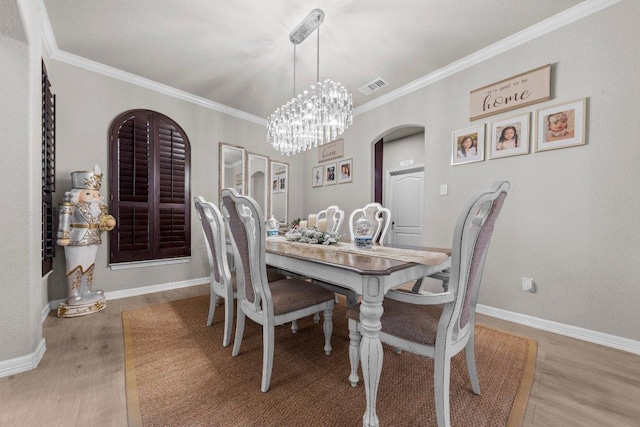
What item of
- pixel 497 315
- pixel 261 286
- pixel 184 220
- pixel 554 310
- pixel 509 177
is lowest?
pixel 497 315

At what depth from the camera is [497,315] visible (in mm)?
2473

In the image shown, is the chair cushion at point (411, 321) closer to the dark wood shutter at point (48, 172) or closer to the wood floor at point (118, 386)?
the wood floor at point (118, 386)

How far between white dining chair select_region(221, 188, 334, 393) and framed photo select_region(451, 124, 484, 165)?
2.12 metres

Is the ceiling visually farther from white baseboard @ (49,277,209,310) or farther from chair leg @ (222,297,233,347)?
white baseboard @ (49,277,209,310)

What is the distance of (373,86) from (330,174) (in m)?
1.52

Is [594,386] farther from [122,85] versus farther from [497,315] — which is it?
[122,85]

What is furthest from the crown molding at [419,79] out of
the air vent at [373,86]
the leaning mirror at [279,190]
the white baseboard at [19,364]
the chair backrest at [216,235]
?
the white baseboard at [19,364]

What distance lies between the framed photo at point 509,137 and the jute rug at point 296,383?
5.34ft

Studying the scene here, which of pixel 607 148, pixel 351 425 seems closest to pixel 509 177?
pixel 607 148

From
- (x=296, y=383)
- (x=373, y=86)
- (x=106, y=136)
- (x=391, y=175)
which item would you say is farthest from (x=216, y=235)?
(x=391, y=175)

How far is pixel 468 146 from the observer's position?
2695 millimetres

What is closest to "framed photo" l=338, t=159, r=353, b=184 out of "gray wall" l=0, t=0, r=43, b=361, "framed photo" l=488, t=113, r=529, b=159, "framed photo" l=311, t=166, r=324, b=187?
"framed photo" l=311, t=166, r=324, b=187

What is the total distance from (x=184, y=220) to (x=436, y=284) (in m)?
3.34

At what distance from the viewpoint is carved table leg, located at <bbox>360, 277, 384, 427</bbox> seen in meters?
1.09
